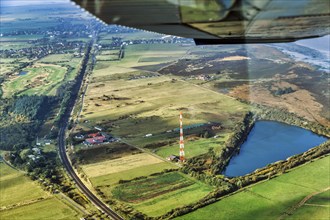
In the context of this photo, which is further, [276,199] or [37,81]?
[37,81]

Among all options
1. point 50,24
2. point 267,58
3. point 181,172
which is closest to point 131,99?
point 181,172

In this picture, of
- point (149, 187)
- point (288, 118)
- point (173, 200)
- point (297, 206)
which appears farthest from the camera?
point (288, 118)

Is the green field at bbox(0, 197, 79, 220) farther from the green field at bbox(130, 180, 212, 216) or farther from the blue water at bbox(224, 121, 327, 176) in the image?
the blue water at bbox(224, 121, 327, 176)

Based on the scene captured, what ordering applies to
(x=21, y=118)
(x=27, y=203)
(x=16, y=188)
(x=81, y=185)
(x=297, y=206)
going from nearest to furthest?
(x=297, y=206) → (x=27, y=203) → (x=81, y=185) → (x=16, y=188) → (x=21, y=118)

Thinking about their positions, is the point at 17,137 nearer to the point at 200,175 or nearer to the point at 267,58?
the point at 200,175

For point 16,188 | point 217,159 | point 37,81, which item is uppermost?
point 37,81

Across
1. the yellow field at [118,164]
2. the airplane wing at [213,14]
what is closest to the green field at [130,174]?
the yellow field at [118,164]

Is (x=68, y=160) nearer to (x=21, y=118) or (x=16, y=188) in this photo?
(x=16, y=188)

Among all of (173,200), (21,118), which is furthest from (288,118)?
(21,118)
